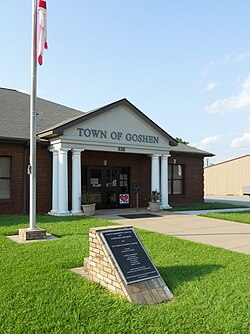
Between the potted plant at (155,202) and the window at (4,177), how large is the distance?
6676 mm

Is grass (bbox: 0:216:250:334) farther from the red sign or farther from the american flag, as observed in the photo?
the red sign

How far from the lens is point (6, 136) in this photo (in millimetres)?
13266

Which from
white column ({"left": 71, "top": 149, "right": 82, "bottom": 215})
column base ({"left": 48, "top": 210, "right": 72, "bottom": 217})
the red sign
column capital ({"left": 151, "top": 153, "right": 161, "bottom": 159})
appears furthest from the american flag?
the red sign

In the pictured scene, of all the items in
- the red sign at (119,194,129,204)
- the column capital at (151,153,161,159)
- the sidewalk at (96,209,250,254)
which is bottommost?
the sidewalk at (96,209,250,254)

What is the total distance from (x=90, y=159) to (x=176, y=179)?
20.3ft

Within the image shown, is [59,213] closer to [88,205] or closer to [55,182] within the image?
[88,205]

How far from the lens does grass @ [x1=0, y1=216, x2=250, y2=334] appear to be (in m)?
3.64

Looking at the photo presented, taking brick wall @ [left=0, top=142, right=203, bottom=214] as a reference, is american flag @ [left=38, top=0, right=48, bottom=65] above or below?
above

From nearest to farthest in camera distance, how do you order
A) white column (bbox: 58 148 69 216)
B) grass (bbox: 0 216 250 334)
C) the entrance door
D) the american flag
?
grass (bbox: 0 216 250 334) → the american flag → white column (bbox: 58 148 69 216) → the entrance door

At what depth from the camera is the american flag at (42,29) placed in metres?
8.84

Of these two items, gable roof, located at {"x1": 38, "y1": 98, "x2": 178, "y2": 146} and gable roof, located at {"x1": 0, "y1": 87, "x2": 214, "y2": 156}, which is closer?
gable roof, located at {"x1": 38, "y1": 98, "x2": 178, "y2": 146}

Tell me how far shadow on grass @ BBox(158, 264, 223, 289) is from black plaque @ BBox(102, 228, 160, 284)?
0.43 m

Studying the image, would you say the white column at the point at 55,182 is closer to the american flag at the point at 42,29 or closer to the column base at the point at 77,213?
the column base at the point at 77,213

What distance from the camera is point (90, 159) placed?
16.2 m
